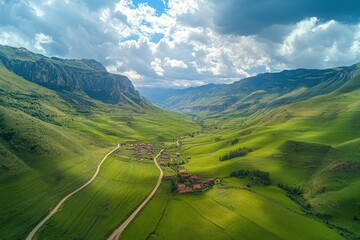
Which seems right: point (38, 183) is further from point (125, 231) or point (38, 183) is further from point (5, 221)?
point (125, 231)

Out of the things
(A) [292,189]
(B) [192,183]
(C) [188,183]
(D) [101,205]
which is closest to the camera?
(D) [101,205]

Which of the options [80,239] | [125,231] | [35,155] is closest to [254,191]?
[125,231]

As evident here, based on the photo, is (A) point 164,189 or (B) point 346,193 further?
(A) point 164,189

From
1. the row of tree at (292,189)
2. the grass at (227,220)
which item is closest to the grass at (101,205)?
the grass at (227,220)

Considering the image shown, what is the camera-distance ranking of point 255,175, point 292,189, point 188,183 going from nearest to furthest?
point 292,189, point 188,183, point 255,175

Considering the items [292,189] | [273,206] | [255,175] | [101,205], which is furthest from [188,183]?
[292,189]

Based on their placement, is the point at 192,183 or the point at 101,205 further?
the point at 192,183

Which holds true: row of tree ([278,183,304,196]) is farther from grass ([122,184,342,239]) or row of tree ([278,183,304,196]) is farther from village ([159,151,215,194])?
village ([159,151,215,194])

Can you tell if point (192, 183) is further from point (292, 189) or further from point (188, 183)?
point (292, 189)
